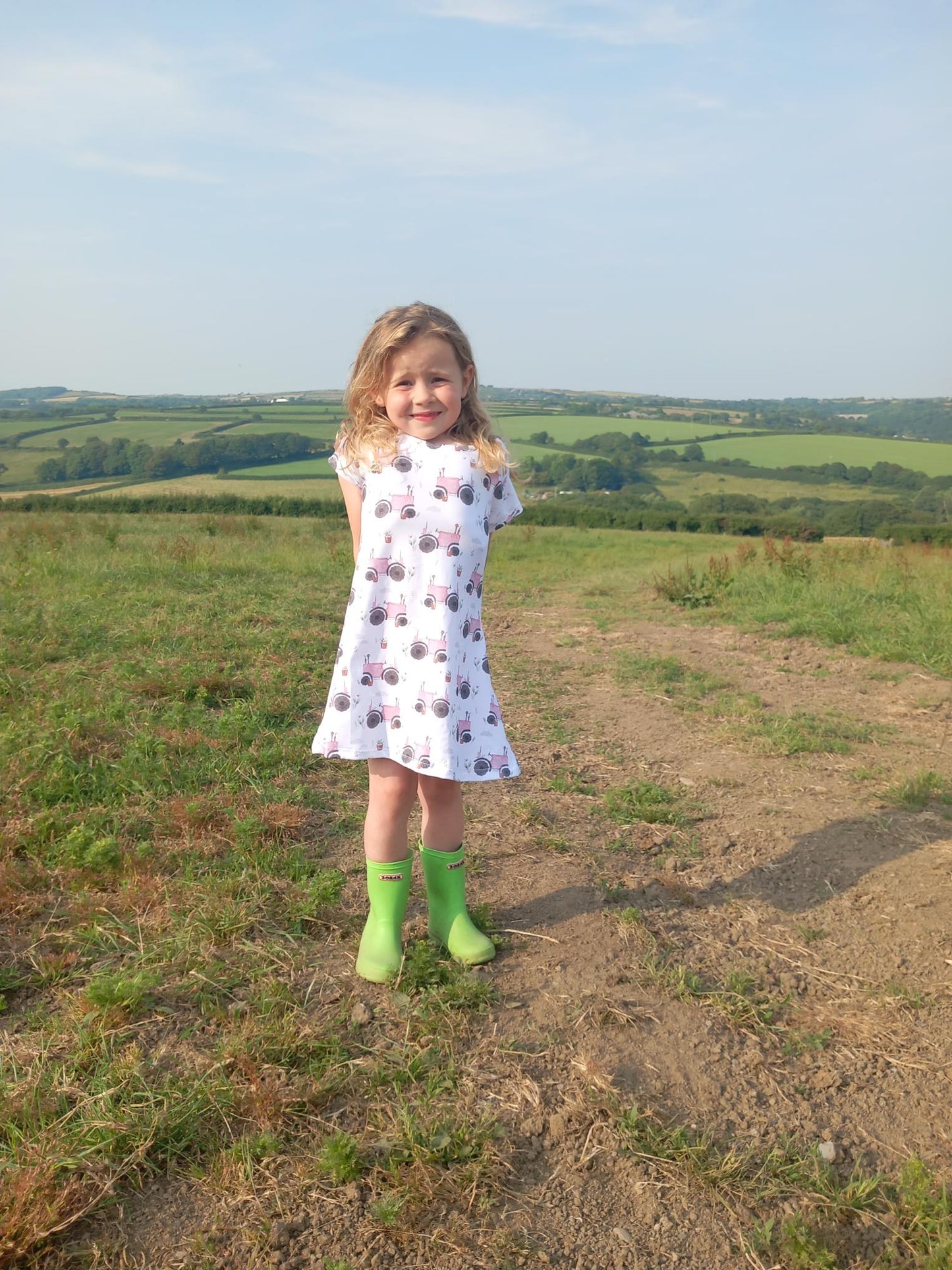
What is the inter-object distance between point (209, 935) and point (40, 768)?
152 cm

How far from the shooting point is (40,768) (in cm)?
371

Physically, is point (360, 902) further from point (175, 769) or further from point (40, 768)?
point (40, 768)

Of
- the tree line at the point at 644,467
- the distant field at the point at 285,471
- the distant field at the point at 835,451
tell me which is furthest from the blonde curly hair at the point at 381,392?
the distant field at the point at 835,451

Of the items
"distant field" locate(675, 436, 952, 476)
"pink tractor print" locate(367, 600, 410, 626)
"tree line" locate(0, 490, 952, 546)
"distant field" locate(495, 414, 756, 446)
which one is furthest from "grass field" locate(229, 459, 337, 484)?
"pink tractor print" locate(367, 600, 410, 626)

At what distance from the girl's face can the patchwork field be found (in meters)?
1.50

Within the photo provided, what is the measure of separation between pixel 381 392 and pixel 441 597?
626 millimetres

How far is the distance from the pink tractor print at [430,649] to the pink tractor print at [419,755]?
0.73 ft

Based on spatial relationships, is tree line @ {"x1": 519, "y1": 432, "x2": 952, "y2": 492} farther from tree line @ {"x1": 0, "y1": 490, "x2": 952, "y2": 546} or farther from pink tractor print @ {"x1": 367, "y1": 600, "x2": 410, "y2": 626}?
pink tractor print @ {"x1": 367, "y1": 600, "x2": 410, "y2": 626}

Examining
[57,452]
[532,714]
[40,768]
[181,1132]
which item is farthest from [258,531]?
[57,452]

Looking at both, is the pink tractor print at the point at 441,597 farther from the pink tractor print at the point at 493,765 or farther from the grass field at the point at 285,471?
the grass field at the point at 285,471

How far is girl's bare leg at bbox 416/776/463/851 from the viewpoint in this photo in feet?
8.52

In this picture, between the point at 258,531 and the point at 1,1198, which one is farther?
the point at 258,531

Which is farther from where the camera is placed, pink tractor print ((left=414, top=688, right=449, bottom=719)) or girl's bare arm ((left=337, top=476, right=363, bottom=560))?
girl's bare arm ((left=337, top=476, right=363, bottom=560))

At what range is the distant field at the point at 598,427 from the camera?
121 ft
